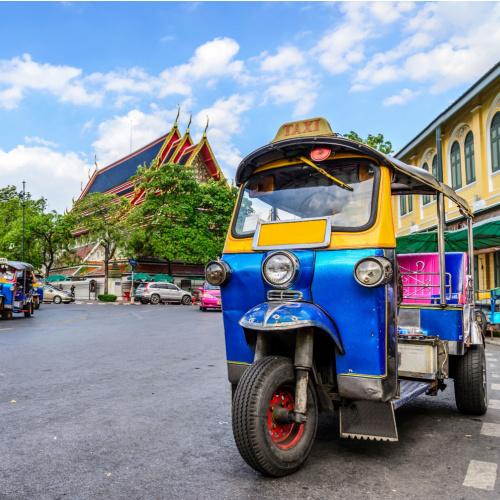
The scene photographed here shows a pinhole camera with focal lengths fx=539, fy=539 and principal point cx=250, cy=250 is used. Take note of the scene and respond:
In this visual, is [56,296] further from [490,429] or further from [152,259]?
[490,429]

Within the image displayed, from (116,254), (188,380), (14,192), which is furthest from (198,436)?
(14,192)

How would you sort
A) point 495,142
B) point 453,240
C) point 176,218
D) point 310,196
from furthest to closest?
point 176,218
point 495,142
point 453,240
point 310,196

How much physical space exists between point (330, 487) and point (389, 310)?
3.94ft

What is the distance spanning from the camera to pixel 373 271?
11.5 ft

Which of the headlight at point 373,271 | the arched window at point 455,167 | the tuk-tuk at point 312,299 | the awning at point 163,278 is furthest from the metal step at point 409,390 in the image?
the awning at point 163,278

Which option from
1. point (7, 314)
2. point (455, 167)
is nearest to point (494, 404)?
point (455, 167)

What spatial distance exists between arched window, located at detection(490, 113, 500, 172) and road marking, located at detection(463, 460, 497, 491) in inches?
618

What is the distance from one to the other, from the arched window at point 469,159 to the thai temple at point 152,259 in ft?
80.6

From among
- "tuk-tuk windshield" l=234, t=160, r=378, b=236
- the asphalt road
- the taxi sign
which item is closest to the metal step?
the asphalt road

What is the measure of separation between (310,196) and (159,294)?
98.5 feet

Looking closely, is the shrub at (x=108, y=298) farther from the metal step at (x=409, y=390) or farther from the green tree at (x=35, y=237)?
the metal step at (x=409, y=390)

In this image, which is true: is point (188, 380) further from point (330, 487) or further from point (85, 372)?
point (330, 487)

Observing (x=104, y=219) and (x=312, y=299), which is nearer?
(x=312, y=299)

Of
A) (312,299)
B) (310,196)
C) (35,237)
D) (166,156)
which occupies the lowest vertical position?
(312,299)
